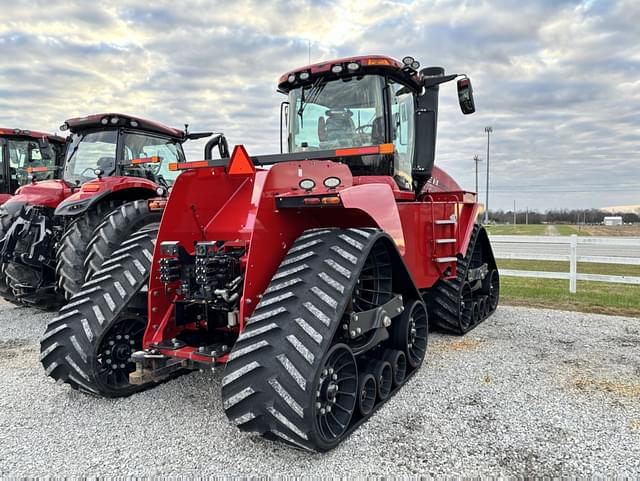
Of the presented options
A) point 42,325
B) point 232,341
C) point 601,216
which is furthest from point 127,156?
point 601,216

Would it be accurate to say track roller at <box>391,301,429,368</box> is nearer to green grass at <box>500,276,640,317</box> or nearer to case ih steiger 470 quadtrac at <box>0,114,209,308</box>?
case ih steiger 470 quadtrac at <box>0,114,209,308</box>

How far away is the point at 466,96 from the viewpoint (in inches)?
214

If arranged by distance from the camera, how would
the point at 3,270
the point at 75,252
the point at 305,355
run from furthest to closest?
1. the point at 3,270
2. the point at 75,252
3. the point at 305,355

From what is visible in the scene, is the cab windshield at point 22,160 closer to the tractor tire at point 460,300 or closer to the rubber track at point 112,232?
the rubber track at point 112,232

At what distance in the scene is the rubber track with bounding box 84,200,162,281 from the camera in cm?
562

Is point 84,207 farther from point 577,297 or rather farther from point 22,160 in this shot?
point 577,297

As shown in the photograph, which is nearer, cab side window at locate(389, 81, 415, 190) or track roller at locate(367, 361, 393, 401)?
track roller at locate(367, 361, 393, 401)

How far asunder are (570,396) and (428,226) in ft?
6.97

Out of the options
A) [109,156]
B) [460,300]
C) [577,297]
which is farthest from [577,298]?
[109,156]

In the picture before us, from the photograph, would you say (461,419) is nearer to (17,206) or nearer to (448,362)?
(448,362)

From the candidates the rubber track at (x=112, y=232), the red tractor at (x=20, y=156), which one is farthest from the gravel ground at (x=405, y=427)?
the red tractor at (x=20, y=156)

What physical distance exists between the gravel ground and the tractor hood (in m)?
2.73

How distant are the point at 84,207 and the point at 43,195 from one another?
5.61ft

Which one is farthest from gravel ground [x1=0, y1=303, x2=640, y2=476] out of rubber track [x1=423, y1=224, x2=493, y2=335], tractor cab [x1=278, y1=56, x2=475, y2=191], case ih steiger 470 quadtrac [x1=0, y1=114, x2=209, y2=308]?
tractor cab [x1=278, y1=56, x2=475, y2=191]
